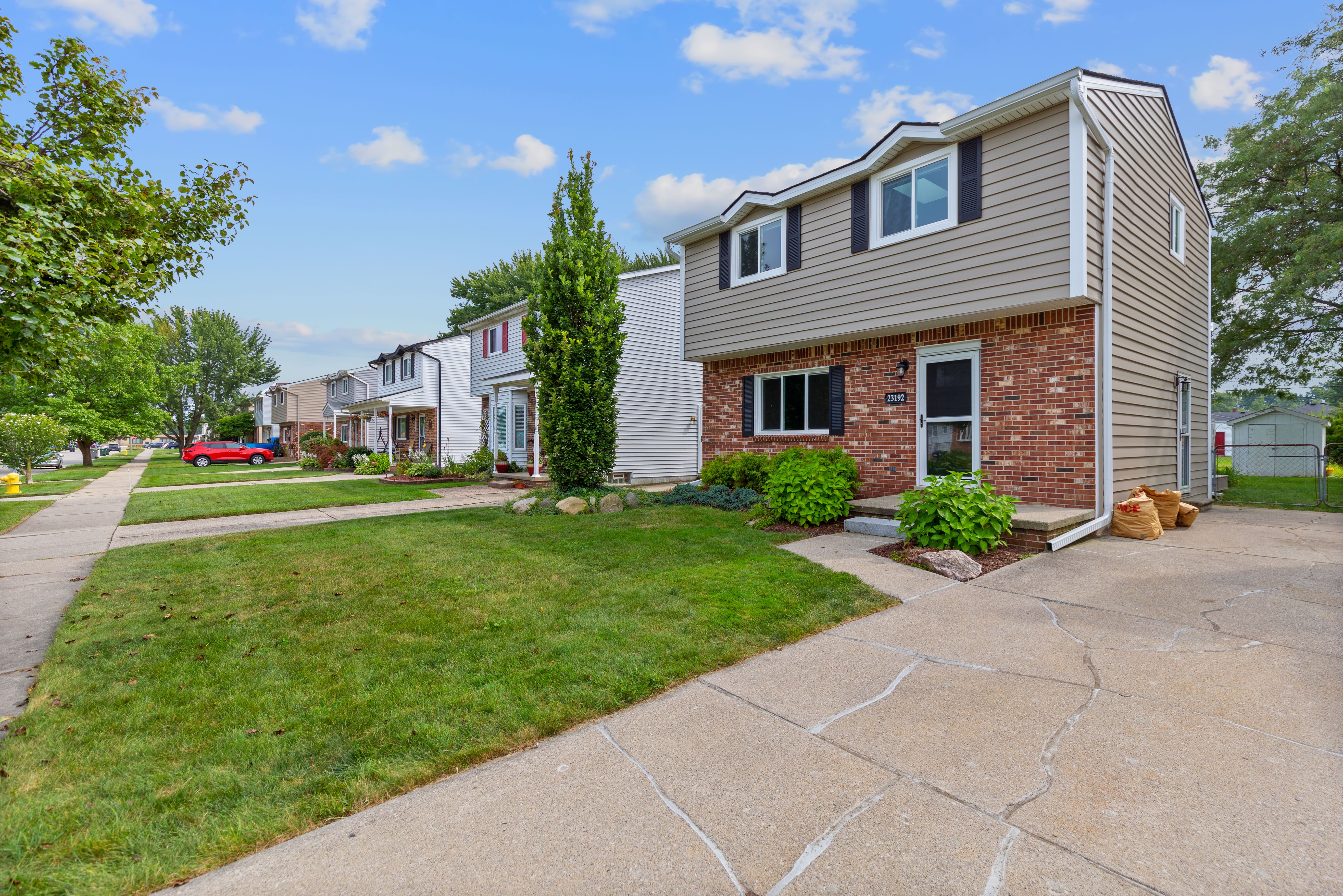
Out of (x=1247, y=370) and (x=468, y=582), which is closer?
(x=468, y=582)

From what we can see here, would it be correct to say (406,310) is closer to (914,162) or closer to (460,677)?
(914,162)

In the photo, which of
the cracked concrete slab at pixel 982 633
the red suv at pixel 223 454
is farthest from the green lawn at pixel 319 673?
the red suv at pixel 223 454

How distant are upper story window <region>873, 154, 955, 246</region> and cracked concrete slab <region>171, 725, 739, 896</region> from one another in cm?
813

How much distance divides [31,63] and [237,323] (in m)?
51.0

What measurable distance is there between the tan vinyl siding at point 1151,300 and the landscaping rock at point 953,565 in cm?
354

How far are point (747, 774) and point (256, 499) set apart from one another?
1396cm

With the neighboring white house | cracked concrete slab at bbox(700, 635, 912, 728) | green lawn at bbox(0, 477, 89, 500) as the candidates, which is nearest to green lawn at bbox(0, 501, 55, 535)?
green lawn at bbox(0, 477, 89, 500)

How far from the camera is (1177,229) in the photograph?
9797mm

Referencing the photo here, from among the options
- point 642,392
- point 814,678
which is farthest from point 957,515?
point 642,392

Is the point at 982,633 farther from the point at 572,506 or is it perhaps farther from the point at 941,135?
the point at 572,506

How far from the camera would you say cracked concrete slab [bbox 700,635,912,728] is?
3.01m

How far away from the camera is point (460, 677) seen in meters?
3.31

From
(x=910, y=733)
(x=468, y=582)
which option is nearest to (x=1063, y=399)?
(x=910, y=733)

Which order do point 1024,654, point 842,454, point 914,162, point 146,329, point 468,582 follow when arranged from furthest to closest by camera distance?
1. point 146,329
2. point 842,454
3. point 914,162
4. point 468,582
5. point 1024,654
